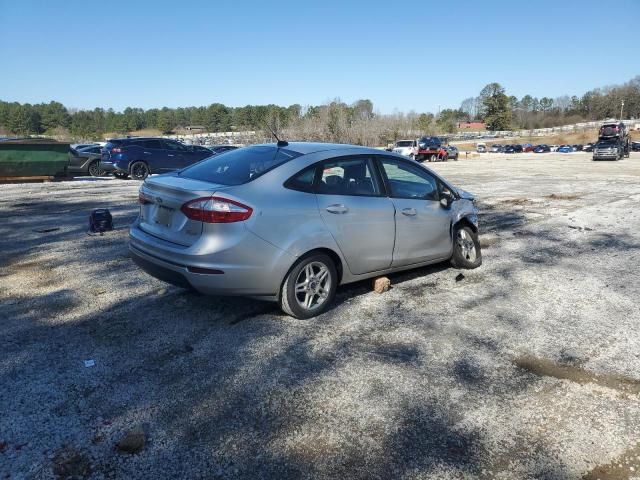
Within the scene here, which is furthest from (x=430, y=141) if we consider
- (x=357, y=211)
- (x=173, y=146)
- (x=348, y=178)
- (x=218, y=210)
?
(x=218, y=210)

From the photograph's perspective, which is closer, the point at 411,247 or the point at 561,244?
the point at 411,247

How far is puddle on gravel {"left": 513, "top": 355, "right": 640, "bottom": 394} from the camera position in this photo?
10.8 feet

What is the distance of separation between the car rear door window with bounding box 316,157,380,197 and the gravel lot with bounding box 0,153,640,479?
44.4 inches

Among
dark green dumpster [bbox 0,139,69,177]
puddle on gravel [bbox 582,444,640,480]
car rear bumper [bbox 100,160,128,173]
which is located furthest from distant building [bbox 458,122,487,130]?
puddle on gravel [bbox 582,444,640,480]

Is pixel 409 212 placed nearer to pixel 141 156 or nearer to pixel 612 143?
pixel 141 156

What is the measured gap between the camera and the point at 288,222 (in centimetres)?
400

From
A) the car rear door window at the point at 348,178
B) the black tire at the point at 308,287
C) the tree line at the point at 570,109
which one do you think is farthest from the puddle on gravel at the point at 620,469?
the tree line at the point at 570,109

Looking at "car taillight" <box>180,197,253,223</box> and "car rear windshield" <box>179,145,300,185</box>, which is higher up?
"car rear windshield" <box>179,145,300,185</box>

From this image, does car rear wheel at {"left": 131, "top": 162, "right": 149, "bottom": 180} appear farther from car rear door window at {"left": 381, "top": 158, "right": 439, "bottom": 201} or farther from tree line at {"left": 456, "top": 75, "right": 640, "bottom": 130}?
tree line at {"left": 456, "top": 75, "right": 640, "bottom": 130}

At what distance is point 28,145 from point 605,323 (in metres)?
18.2

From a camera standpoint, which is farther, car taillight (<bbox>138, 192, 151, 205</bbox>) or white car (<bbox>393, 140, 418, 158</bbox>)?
white car (<bbox>393, 140, 418, 158</bbox>)

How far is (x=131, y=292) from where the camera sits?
16.3 ft

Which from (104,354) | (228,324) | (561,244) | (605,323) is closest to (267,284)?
(228,324)

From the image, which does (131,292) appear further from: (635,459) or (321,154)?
(635,459)
